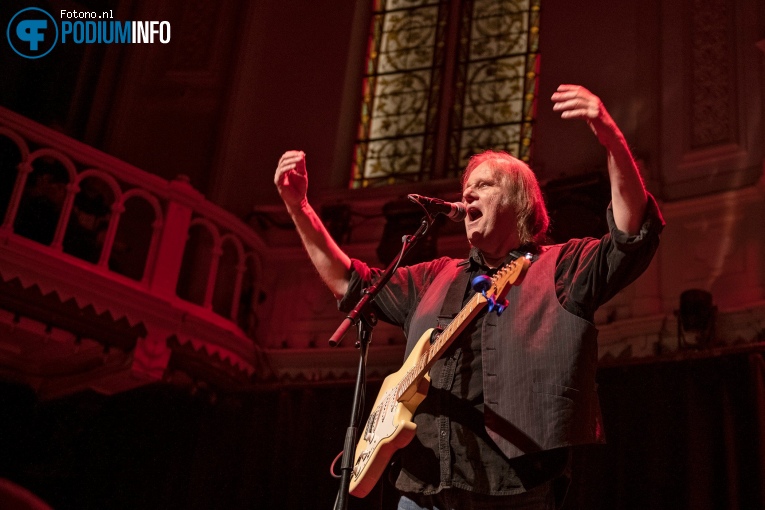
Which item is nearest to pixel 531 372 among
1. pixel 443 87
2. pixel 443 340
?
pixel 443 340

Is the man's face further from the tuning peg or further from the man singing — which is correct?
the tuning peg

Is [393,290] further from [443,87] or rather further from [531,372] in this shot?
[443,87]

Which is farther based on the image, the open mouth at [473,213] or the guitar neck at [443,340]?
the open mouth at [473,213]

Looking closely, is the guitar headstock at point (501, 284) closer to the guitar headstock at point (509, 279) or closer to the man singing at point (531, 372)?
the guitar headstock at point (509, 279)

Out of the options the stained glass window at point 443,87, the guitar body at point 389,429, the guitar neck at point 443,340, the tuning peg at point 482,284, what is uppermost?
the stained glass window at point 443,87

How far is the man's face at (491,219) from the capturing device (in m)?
2.72

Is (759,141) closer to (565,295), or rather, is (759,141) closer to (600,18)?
(600,18)

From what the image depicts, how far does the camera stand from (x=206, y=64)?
25.2ft

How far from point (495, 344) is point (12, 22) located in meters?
5.89

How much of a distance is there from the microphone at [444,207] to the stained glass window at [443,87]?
4.14 m

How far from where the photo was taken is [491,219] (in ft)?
8.93

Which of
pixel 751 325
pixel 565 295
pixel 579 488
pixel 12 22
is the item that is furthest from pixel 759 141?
pixel 12 22

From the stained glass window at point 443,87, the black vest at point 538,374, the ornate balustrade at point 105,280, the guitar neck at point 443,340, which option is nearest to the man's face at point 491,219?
the black vest at point 538,374

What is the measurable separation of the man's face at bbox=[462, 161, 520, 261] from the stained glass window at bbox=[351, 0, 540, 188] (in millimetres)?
4135
